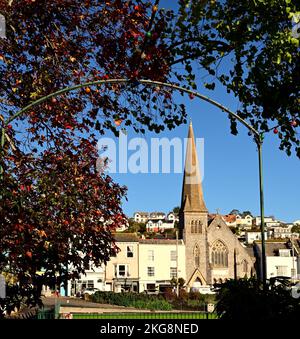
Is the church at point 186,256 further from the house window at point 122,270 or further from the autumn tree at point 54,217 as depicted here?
the autumn tree at point 54,217

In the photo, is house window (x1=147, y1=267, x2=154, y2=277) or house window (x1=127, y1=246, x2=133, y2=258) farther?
house window (x1=147, y1=267, x2=154, y2=277)

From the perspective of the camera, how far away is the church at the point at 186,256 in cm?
6806

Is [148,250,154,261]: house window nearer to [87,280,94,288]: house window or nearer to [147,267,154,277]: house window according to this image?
[147,267,154,277]: house window

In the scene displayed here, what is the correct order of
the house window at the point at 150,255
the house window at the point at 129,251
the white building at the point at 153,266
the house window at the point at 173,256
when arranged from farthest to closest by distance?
the house window at the point at 173,256 < the house window at the point at 150,255 < the white building at the point at 153,266 < the house window at the point at 129,251

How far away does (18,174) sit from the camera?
10367mm

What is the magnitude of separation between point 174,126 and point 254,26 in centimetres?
294

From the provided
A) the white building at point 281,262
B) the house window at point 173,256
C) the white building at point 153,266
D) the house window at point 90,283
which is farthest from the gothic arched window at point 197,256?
the house window at point 90,283

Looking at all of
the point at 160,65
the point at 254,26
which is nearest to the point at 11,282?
the point at 160,65

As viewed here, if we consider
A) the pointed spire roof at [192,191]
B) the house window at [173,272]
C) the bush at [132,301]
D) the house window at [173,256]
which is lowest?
the bush at [132,301]

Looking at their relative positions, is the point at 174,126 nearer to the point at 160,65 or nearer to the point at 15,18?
the point at 160,65

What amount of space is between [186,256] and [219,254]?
5234mm

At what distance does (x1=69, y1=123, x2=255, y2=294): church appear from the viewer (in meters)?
Answer: 68.1

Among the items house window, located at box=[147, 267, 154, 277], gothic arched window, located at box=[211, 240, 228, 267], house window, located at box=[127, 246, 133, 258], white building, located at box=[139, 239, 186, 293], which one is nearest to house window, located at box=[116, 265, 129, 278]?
house window, located at box=[127, 246, 133, 258]

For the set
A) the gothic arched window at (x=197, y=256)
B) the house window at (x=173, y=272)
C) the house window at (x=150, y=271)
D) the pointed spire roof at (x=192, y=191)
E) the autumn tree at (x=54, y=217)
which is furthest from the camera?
the pointed spire roof at (x=192, y=191)
